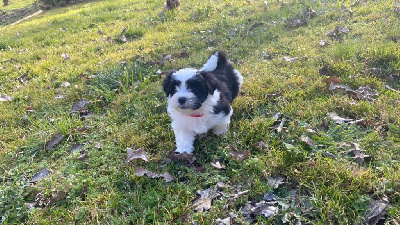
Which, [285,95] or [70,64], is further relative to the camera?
[70,64]

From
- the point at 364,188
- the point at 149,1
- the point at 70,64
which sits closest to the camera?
the point at 364,188

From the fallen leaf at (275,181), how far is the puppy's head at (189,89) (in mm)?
1116

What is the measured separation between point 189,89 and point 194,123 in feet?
1.57

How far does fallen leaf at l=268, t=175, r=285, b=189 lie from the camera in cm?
276

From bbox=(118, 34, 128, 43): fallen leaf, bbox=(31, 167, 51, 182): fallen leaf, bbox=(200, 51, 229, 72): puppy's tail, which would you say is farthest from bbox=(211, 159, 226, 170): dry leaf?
bbox=(118, 34, 128, 43): fallen leaf

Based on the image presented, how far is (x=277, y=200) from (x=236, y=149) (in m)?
0.86

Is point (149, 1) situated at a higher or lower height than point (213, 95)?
lower

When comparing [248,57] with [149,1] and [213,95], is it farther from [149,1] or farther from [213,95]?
[149,1]

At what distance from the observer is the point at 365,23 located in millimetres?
6336

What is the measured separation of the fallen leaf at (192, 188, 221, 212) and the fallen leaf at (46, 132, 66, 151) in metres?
2.21

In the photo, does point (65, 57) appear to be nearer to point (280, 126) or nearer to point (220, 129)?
point (220, 129)

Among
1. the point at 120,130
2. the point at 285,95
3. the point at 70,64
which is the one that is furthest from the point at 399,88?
the point at 70,64

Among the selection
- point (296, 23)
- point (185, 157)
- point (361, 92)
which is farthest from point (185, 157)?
point (296, 23)

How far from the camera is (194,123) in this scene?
358cm
